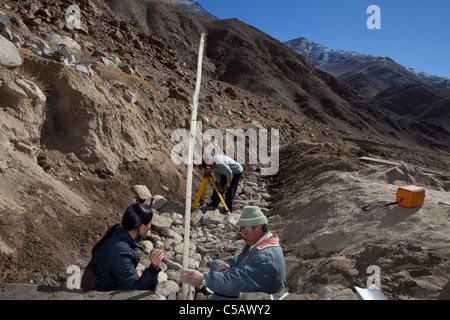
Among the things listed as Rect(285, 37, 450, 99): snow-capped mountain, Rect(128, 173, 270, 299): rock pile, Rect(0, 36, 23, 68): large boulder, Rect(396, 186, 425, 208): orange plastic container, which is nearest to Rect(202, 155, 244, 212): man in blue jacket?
Rect(128, 173, 270, 299): rock pile

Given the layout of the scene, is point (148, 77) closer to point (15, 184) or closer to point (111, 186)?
point (111, 186)

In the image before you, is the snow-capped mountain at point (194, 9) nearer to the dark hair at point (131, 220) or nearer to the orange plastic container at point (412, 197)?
the orange plastic container at point (412, 197)

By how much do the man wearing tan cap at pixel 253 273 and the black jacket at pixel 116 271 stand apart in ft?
1.32

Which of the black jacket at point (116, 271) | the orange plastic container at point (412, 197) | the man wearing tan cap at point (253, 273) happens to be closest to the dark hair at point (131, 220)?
the black jacket at point (116, 271)

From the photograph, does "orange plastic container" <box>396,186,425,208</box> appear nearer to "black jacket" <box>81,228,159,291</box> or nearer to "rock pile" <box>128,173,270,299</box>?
"rock pile" <box>128,173,270,299</box>

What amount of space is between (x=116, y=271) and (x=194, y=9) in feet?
243

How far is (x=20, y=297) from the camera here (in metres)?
2.12

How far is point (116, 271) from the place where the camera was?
2.41m

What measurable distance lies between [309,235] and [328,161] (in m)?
3.90

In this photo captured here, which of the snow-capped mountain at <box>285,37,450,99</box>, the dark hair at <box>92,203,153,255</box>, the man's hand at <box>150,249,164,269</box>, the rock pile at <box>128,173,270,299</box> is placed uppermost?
the snow-capped mountain at <box>285,37,450,99</box>

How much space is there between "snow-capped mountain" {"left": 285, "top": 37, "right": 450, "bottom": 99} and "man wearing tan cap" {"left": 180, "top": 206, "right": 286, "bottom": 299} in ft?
209

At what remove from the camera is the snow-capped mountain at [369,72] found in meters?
66.1

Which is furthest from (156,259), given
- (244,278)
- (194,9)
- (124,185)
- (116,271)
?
(194,9)

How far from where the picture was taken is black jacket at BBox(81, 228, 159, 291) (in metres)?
2.42
